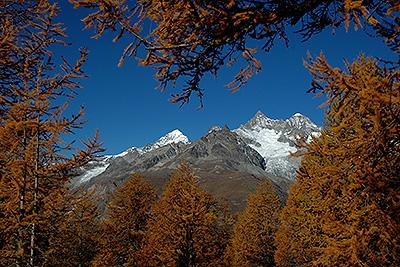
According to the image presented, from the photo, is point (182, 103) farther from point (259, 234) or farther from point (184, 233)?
point (259, 234)

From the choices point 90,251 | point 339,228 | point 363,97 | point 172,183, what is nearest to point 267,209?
Answer: point 172,183

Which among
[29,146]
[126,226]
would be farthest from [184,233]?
[29,146]

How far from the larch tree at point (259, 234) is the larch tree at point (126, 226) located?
7.85 meters

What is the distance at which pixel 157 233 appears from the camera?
13.3 m

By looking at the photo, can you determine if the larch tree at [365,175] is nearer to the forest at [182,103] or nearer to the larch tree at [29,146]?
the forest at [182,103]

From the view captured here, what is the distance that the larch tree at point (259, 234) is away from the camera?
18.7m

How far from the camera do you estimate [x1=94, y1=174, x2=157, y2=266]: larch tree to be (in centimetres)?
1446

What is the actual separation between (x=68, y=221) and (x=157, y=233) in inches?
289

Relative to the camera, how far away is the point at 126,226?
50.2ft

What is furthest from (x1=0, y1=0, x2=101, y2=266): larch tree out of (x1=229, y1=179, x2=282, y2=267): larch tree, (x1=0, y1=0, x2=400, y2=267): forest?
(x1=229, y1=179, x2=282, y2=267): larch tree

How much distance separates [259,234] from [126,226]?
35.9ft

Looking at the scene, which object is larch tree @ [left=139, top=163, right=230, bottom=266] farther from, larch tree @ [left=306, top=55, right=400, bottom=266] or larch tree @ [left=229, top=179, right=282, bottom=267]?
larch tree @ [left=306, top=55, right=400, bottom=266]

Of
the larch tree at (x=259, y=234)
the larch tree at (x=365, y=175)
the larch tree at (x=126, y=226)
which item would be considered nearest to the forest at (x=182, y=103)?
the larch tree at (x=365, y=175)

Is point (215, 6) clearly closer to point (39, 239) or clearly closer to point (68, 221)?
point (68, 221)
